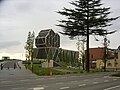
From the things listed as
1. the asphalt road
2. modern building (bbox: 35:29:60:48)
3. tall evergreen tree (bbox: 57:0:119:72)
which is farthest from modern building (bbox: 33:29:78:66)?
the asphalt road

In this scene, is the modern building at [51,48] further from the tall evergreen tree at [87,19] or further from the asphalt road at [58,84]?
the asphalt road at [58,84]

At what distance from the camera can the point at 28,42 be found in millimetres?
98562

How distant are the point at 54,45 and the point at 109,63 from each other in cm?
4524

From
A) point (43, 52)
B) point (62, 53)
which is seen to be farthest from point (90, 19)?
point (43, 52)

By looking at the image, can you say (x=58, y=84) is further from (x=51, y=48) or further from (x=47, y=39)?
(x=51, y=48)

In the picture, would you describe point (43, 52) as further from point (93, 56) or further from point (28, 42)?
point (28, 42)

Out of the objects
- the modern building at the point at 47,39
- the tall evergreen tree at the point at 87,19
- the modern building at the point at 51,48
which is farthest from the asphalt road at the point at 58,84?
the modern building at the point at 47,39

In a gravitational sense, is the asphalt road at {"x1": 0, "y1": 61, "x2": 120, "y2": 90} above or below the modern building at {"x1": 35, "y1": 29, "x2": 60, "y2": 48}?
below

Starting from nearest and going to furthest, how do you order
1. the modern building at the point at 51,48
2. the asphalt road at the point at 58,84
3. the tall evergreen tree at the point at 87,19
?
the asphalt road at the point at 58,84 < the tall evergreen tree at the point at 87,19 < the modern building at the point at 51,48

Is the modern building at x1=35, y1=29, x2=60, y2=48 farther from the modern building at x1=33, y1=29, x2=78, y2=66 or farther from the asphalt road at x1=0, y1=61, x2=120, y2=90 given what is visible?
the asphalt road at x1=0, y1=61, x2=120, y2=90

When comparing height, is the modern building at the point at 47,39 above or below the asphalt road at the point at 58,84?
above

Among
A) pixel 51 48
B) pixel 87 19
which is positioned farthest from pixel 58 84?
pixel 51 48

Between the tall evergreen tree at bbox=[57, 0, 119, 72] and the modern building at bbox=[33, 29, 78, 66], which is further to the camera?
the modern building at bbox=[33, 29, 78, 66]

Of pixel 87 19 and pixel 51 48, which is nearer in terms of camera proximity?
pixel 87 19
